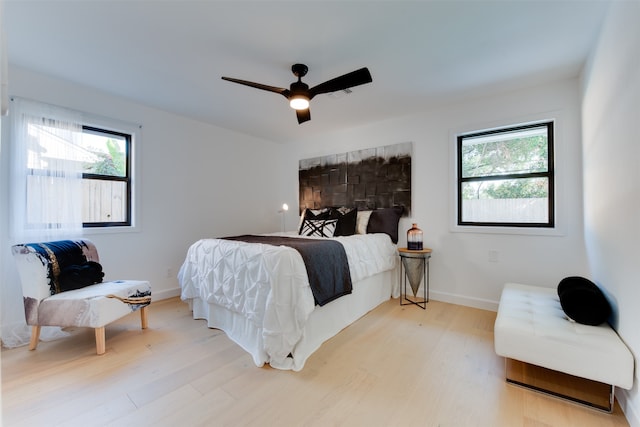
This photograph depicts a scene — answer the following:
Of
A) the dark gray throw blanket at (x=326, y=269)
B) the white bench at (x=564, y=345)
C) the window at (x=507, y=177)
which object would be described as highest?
the window at (x=507, y=177)

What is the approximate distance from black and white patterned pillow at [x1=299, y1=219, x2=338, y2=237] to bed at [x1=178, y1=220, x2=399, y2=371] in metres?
0.52

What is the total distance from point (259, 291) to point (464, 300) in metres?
2.43

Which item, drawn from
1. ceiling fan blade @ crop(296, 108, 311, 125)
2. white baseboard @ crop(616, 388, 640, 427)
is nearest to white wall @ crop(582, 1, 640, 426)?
white baseboard @ crop(616, 388, 640, 427)

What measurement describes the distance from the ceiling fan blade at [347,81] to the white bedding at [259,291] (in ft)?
4.35

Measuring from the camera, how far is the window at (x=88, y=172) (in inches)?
103

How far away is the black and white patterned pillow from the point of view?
11.4 feet

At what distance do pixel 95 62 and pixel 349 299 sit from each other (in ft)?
10.3

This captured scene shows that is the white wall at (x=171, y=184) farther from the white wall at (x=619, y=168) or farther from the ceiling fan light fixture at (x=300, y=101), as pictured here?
the white wall at (x=619, y=168)

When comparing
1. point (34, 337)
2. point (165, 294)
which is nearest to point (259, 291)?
point (34, 337)

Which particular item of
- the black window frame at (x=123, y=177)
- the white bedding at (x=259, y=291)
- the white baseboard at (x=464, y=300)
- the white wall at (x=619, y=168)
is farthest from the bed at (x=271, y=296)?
the white wall at (x=619, y=168)

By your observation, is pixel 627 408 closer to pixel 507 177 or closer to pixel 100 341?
pixel 507 177

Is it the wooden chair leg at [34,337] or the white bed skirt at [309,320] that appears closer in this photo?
the white bed skirt at [309,320]

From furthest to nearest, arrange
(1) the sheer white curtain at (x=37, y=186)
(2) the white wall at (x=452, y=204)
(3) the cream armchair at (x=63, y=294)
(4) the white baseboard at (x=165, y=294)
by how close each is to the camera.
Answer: (4) the white baseboard at (x=165, y=294)
(2) the white wall at (x=452, y=204)
(1) the sheer white curtain at (x=37, y=186)
(3) the cream armchair at (x=63, y=294)

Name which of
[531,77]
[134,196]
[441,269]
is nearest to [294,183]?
[134,196]
